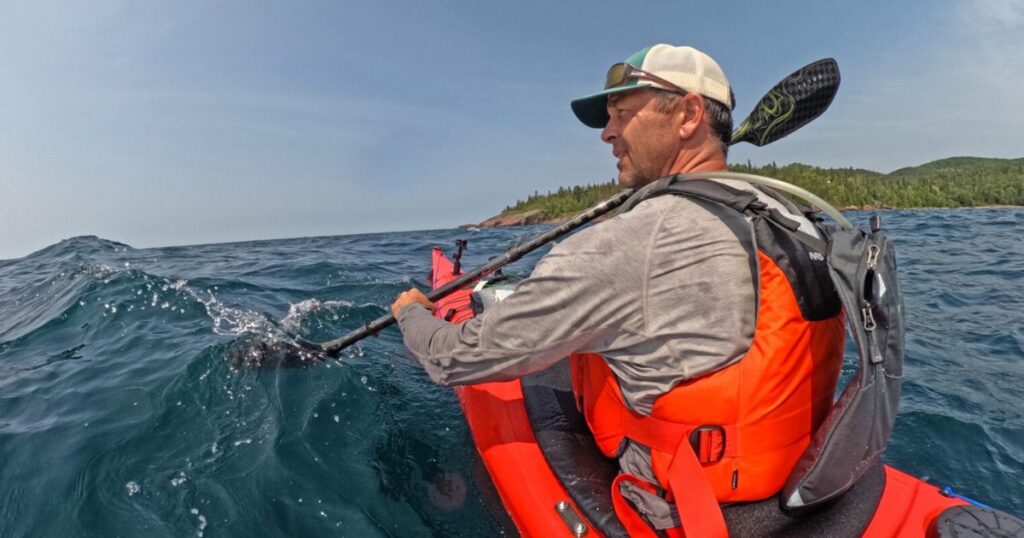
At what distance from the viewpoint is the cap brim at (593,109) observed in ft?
8.37

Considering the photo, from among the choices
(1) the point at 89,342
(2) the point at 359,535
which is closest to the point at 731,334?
(2) the point at 359,535

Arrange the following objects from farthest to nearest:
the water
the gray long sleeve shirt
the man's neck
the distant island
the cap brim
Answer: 1. the distant island
2. the water
3. the cap brim
4. the man's neck
5. the gray long sleeve shirt

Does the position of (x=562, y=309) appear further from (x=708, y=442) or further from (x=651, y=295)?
(x=708, y=442)

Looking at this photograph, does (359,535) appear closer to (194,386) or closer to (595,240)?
(595,240)

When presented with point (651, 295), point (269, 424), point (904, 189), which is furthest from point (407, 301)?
point (904, 189)

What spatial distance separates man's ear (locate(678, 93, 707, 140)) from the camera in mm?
2244

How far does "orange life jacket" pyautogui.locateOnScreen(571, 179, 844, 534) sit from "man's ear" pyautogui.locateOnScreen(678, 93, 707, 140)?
54 cm

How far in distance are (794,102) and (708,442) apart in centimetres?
192

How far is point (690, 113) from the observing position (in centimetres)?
229

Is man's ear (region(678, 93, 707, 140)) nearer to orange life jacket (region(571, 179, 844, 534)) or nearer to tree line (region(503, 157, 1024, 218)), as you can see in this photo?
orange life jacket (region(571, 179, 844, 534))

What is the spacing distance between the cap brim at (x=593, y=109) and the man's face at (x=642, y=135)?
0.36 feet

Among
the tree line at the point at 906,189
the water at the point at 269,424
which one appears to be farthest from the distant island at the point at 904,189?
the water at the point at 269,424

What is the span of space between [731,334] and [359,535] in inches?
92.7

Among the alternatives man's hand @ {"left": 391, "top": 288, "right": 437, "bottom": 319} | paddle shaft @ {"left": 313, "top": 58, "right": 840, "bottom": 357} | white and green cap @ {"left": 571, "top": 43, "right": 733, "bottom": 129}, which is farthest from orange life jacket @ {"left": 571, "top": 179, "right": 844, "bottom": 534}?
man's hand @ {"left": 391, "top": 288, "right": 437, "bottom": 319}
